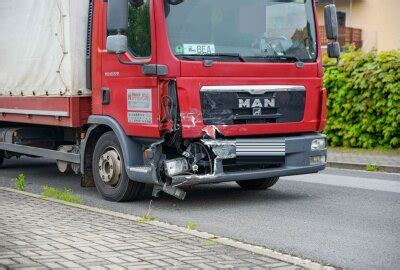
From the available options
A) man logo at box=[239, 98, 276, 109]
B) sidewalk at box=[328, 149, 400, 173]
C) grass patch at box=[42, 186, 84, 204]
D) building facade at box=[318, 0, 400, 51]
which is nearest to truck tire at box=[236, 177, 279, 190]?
man logo at box=[239, 98, 276, 109]

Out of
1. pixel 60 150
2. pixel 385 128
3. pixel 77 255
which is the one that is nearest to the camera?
pixel 77 255

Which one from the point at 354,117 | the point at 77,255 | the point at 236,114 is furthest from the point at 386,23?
the point at 77,255

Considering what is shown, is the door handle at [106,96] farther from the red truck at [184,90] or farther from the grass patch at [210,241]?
the grass patch at [210,241]

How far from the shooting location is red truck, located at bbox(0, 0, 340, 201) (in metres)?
8.48

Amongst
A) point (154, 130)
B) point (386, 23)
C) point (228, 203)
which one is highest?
point (386, 23)

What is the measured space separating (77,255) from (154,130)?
2976mm

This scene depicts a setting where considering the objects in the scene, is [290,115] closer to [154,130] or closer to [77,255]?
[154,130]

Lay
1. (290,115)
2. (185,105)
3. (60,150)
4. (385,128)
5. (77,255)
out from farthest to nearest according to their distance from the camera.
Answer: (385,128) → (60,150) → (290,115) → (185,105) → (77,255)

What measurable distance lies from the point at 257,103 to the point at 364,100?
795cm

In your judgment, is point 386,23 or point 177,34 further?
point 386,23

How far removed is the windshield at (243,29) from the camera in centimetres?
859

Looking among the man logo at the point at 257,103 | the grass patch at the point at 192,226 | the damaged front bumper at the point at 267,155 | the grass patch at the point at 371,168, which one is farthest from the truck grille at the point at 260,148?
the grass patch at the point at 371,168

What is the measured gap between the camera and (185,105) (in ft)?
27.5

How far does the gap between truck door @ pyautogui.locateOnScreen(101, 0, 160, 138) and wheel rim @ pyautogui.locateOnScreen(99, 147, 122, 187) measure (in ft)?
1.49
